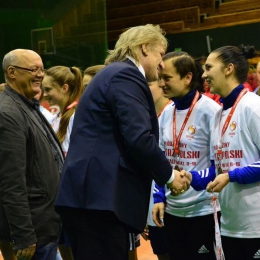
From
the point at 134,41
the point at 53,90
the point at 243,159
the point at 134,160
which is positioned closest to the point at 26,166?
the point at 134,160

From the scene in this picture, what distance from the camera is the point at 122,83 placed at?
2191mm

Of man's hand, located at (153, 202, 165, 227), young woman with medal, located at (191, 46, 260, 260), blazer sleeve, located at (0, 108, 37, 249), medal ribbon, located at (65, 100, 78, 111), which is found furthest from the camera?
medal ribbon, located at (65, 100, 78, 111)

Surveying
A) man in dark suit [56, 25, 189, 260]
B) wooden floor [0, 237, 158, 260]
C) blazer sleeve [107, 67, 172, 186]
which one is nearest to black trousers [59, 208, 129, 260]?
man in dark suit [56, 25, 189, 260]

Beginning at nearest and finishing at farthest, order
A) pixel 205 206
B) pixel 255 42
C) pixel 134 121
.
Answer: pixel 134 121, pixel 205 206, pixel 255 42

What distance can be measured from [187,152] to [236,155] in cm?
42

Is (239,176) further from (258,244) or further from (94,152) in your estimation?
(94,152)

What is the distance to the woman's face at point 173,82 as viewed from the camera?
10.0ft

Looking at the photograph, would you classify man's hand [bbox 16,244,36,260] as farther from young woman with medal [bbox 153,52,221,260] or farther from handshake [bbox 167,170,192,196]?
young woman with medal [bbox 153,52,221,260]

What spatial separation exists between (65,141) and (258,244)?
1712 mm

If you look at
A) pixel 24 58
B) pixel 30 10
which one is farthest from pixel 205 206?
pixel 30 10

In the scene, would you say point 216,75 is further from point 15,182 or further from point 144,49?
point 15,182

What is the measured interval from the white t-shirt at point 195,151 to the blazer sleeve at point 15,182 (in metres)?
0.90

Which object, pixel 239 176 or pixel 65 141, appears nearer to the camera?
pixel 239 176

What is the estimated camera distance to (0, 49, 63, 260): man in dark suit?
2.48 m
